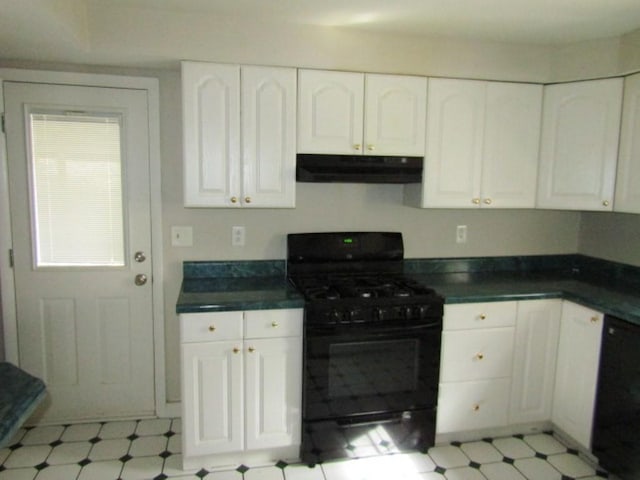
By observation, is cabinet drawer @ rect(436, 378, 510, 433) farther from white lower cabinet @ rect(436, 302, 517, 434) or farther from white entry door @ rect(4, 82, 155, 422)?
white entry door @ rect(4, 82, 155, 422)

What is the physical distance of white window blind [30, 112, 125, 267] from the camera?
99.0 inches

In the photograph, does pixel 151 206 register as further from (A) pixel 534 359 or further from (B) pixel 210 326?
(A) pixel 534 359

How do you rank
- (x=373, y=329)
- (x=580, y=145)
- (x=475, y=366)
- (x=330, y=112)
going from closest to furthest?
(x=373, y=329) → (x=330, y=112) → (x=475, y=366) → (x=580, y=145)

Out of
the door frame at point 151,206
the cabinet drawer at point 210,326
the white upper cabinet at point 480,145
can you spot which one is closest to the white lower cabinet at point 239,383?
the cabinet drawer at point 210,326

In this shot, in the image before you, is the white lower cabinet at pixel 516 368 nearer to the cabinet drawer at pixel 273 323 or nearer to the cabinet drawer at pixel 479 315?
the cabinet drawer at pixel 479 315

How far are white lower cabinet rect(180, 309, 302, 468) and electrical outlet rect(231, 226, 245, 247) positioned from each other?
619 millimetres

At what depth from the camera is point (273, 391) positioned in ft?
7.59

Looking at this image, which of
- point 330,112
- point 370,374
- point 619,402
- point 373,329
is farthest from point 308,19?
point 619,402

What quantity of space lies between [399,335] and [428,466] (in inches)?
28.9

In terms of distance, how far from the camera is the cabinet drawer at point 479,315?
2453 mm

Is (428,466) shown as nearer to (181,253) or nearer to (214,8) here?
(181,253)

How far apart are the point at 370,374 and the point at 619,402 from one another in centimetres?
123

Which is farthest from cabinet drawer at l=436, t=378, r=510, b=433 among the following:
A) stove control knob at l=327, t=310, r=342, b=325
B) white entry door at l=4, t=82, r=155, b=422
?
white entry door at l=4, t=82, r=155, b=422

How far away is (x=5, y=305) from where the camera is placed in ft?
8.41
